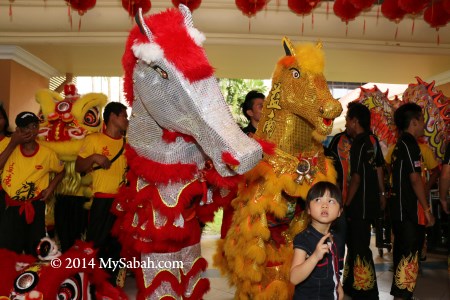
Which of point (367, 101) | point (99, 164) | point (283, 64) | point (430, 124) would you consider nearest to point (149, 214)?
point (283, 64)

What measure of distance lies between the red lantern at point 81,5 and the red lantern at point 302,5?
5.70ft

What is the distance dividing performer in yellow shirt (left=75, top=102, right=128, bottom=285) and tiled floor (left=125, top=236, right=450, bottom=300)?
73 centimetres

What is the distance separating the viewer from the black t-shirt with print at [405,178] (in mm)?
3707

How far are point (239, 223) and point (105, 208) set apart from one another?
1.27 metres

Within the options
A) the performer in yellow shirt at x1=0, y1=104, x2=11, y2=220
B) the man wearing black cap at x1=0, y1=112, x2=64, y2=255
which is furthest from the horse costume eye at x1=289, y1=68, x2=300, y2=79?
the performer in yellow shirt at x1=0, y1=104, x2=11, y2=220

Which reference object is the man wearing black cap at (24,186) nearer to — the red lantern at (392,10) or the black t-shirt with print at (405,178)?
the black t-shirt with print at (405,178)

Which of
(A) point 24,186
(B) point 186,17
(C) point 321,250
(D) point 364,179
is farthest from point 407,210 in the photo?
(A) point 24,186

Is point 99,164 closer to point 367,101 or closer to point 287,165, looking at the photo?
point 287,165

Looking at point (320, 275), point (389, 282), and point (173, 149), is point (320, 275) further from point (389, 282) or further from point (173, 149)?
point (389, 282)

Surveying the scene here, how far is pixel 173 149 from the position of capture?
2.07 metres

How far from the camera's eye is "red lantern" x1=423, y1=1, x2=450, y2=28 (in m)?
4.57

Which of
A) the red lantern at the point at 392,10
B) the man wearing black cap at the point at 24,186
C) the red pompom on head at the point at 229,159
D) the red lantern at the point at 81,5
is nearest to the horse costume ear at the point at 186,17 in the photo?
the red pompom on head at the point at 229,159

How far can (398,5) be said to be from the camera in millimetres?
4543

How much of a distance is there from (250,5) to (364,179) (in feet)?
6.07
